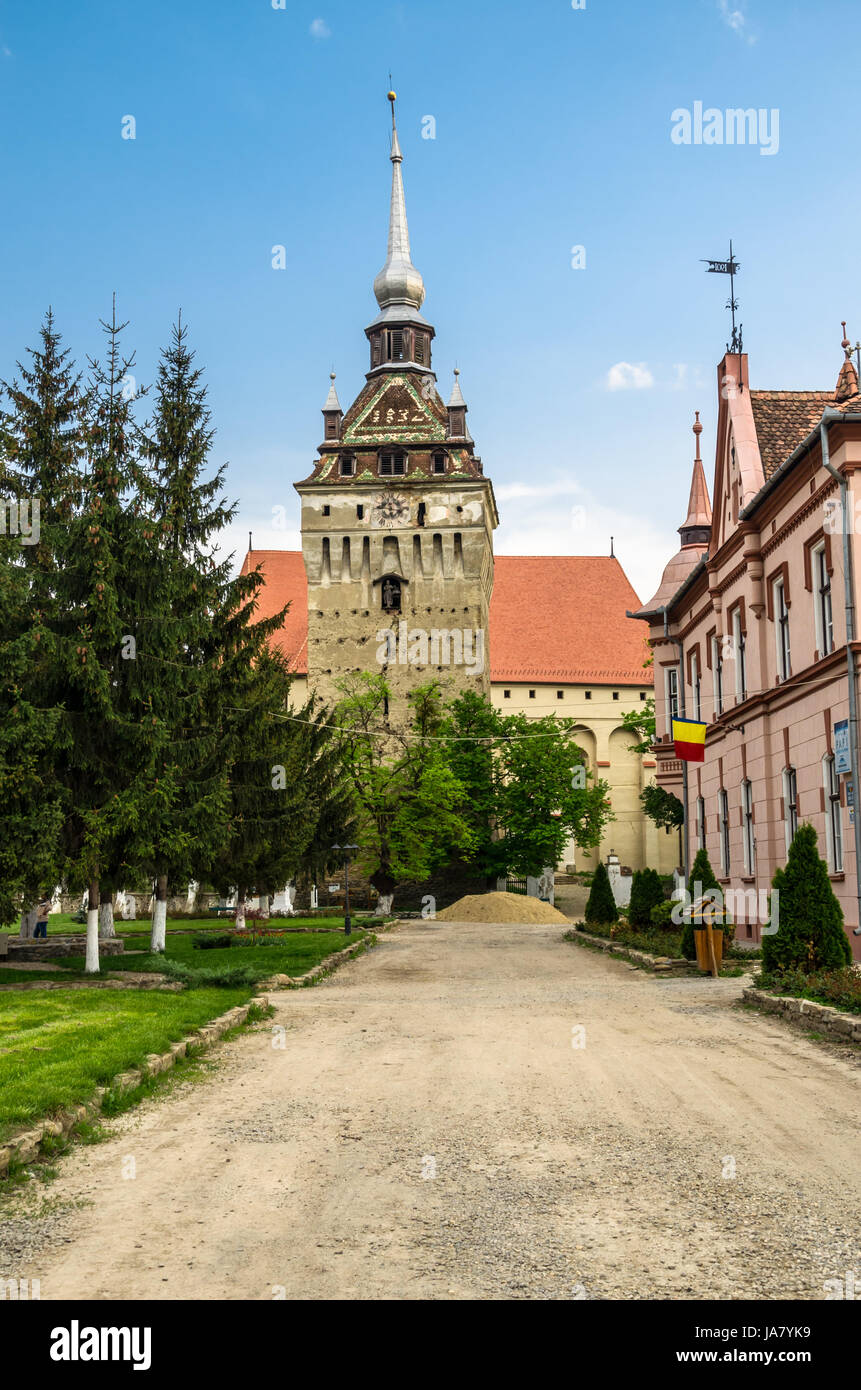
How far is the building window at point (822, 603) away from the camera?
22609mm

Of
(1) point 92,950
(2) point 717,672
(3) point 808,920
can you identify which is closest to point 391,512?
(2) point 717,672

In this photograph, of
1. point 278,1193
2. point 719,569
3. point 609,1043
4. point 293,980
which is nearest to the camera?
point 278,1193

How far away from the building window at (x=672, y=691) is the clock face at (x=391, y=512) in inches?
1135

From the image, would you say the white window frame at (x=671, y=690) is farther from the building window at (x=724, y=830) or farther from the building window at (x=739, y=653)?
the building window at (x=739, y=653)

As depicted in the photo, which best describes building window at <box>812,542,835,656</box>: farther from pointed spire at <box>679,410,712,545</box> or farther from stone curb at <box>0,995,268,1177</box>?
pointed spire at <box>679,410,712,545</box>

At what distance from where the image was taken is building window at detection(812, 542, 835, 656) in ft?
74.2

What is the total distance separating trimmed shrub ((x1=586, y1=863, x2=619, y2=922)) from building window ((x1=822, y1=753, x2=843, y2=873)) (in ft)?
43.4

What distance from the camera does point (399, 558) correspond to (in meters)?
66.3

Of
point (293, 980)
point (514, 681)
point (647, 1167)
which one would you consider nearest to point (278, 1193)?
point (647, 1167)

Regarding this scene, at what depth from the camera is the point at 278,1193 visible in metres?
6.75

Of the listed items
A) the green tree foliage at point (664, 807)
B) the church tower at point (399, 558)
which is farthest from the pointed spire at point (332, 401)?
the green tree foliage at point (664, 807)

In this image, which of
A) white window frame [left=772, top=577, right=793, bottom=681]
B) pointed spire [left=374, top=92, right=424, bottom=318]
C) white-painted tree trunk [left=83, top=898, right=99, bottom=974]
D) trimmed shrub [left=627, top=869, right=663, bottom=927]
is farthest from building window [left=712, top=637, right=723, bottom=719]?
pointed spire [left=374, top=92, right=424, bottom=318]
